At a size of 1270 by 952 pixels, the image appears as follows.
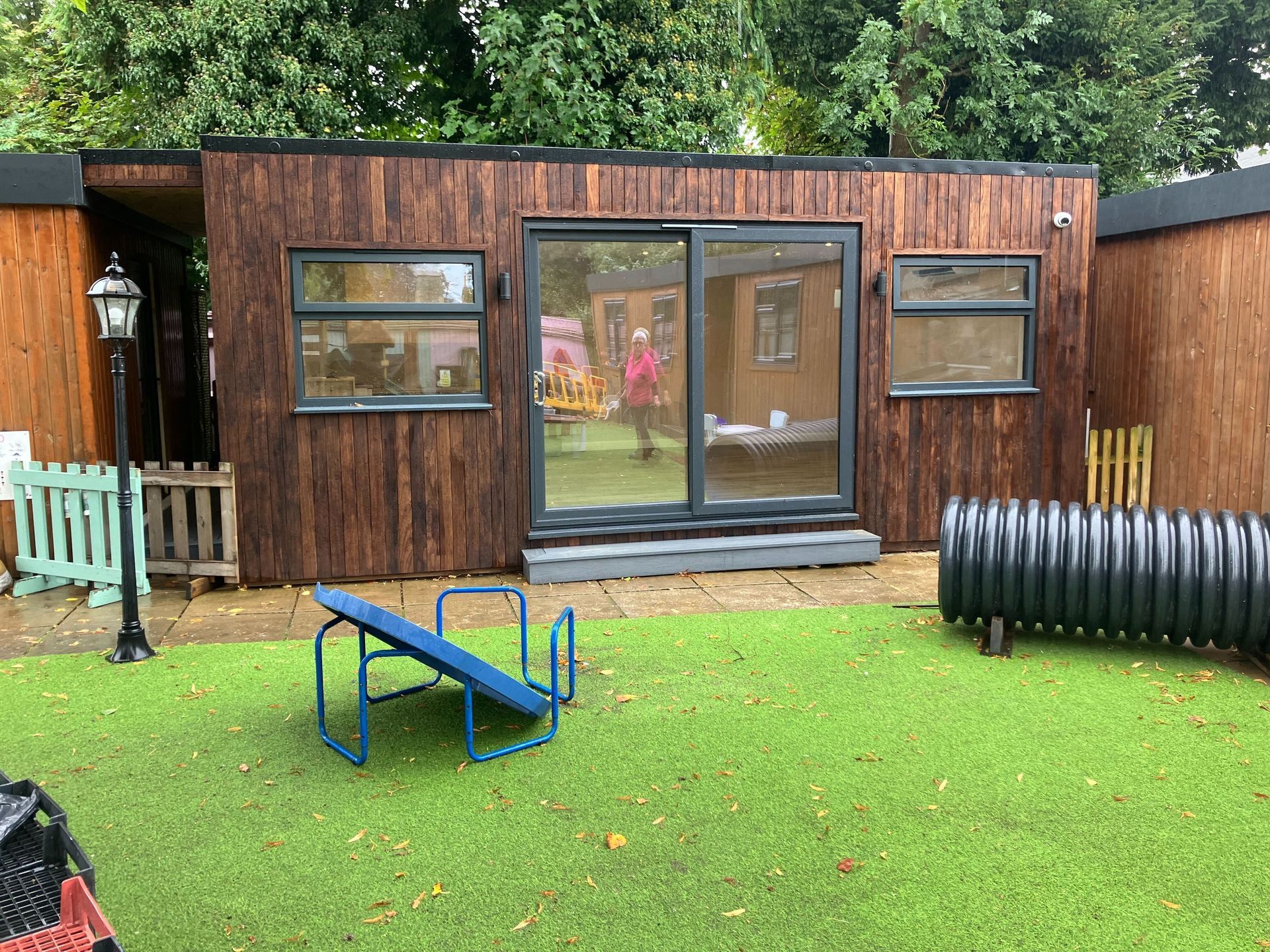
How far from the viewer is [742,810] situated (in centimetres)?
341

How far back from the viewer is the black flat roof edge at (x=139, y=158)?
21.9 feet

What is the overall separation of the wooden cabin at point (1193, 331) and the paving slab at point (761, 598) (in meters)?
3.86

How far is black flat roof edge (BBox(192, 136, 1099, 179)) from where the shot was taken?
6480 mm

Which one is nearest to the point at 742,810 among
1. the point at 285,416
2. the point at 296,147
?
the point at 285,416

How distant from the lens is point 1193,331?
26.8 feet

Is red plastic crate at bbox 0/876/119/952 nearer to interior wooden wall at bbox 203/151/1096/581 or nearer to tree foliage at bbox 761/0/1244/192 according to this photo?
interior wooden wall at bbox 203/151/1096/581

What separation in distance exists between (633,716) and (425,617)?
2.15 meters

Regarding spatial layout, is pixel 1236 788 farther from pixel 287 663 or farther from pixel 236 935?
pixel 287 663

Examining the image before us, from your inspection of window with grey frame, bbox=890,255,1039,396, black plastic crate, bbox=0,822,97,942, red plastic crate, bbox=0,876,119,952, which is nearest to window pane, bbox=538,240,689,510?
window with grey frame, bbox=890,255,1039,396

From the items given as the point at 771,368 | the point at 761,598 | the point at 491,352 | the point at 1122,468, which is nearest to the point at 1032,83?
the point at 1122,468

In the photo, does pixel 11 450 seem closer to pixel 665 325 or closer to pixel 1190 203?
pixel 665 325

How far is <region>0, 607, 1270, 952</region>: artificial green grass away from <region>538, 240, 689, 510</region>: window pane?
7.30 feet

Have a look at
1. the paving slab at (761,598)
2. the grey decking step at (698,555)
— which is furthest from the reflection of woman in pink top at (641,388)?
the paving slab at (761,598)

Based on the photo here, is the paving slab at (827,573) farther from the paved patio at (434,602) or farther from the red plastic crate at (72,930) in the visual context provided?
the red plastic crate at (72,930)
